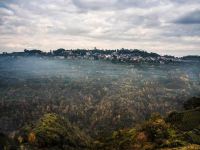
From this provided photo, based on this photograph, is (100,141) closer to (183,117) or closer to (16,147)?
(183,117)

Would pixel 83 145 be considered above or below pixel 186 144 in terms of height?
below

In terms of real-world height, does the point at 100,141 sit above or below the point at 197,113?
below

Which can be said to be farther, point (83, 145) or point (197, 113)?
point (197, 113)

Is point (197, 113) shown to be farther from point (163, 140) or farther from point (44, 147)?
point (44, 147)

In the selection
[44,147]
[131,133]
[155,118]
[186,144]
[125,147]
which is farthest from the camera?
[155,118]

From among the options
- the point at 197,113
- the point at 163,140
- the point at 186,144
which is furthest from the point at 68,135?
the point at 197,113

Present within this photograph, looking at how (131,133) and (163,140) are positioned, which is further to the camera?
(131,133)

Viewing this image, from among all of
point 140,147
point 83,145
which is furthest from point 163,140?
point 83,145

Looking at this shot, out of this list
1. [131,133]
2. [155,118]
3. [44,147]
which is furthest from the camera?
[155,118]

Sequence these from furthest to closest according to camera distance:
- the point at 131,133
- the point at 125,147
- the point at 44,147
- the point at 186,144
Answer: the point at 131,133, the point at 125,147, the point at 44,147, the point at 186,144
